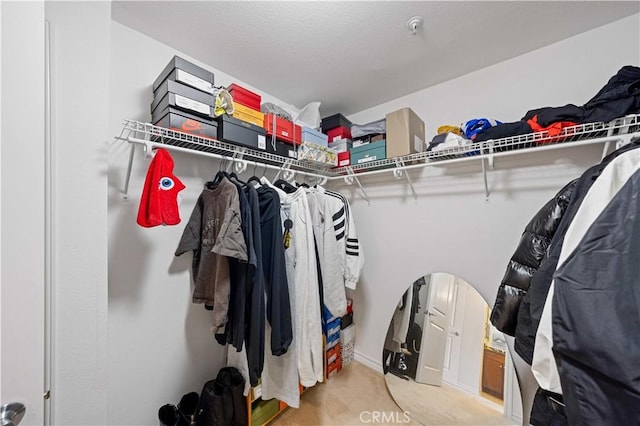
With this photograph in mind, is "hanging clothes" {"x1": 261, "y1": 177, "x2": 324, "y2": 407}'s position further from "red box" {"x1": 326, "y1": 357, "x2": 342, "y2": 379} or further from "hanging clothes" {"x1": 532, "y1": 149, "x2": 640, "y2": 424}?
"hanging clothes" {"x1": 532, "y1": 149, "x2": 640, "y2": 424}

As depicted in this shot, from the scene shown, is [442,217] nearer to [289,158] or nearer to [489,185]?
[489,185]

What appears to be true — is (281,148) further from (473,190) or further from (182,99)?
(473,190)

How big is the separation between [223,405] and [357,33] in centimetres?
206

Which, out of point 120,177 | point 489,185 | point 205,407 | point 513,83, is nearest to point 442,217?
point 489,185

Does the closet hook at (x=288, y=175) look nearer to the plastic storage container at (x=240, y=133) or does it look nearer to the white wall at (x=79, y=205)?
the plastic storage container at (x=240, y=133)

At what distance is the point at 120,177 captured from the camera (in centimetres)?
117

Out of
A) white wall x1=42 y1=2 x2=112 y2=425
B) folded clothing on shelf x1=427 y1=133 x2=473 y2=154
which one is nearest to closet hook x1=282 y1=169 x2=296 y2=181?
folded clothing on shelf x1=427 y1=133 x2=473 y2=154

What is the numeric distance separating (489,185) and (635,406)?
3.99ft

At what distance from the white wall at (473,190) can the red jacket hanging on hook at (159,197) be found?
141 cm

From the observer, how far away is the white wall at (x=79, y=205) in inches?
24.6

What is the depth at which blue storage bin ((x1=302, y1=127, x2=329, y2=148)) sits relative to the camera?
63.7 inches

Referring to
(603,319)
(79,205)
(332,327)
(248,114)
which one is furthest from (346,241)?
(79,205)

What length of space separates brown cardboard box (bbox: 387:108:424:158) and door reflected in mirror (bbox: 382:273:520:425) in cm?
87

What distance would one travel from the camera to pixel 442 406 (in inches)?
56.2
